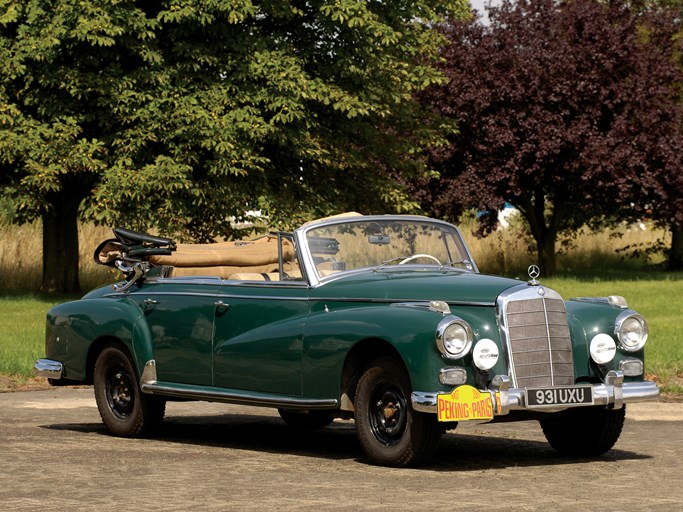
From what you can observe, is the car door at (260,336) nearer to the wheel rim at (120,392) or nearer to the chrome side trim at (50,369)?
the wheel rim at (120,392)

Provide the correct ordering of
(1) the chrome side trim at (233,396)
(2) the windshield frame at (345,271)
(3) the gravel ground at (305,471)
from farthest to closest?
(2) the windshield frame at (345,271)
(1) the chrome side trim at (233,396)
(3) the gravel ground at (305,471)

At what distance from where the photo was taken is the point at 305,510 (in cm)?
780

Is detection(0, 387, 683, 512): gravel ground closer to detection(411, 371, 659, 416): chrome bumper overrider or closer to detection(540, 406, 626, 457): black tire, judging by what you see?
detection(540, 406, 626, 457): black tire

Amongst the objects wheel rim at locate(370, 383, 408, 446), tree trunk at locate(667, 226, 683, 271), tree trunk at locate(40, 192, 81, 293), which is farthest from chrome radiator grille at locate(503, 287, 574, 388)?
tree trunk at locate(667, 226, 683, 271)

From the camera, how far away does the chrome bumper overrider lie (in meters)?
9.10

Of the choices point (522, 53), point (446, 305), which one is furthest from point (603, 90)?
point (446, 305)

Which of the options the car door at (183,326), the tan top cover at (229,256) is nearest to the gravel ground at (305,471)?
the car door at (183,326)

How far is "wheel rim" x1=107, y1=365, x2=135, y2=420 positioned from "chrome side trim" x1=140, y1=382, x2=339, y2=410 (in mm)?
389

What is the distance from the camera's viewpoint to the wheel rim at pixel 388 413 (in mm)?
9461

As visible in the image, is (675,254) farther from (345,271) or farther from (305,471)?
(305,471)

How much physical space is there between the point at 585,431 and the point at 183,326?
320cm

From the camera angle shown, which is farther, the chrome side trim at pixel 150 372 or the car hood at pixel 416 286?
the chrome side trim at pixel 150 372

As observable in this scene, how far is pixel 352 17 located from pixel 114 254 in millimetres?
18543

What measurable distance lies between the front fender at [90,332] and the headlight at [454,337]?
10.3ft
